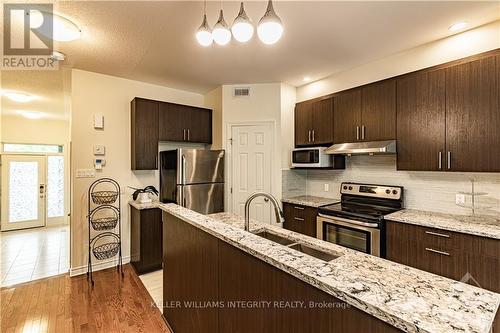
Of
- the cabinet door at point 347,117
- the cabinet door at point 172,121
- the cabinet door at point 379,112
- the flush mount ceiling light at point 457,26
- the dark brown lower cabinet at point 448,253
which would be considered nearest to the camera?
the dark brown lower cabinet at point 448,253

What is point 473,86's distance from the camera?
7.40ft

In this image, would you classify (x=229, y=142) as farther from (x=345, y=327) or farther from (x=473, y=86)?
(x=345, y=327)

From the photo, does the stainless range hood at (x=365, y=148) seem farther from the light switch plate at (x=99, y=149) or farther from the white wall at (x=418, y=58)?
the light switch plate at (x=99, y=149)

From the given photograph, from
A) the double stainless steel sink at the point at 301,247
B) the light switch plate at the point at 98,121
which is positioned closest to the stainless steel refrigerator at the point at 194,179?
the light switch plate at the point at 98,121

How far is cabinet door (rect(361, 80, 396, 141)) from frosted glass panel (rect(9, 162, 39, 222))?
24.0ft

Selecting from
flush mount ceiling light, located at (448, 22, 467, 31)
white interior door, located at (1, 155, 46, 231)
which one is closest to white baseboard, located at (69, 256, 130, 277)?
white interior door, located at (1, 155, 46, 231)

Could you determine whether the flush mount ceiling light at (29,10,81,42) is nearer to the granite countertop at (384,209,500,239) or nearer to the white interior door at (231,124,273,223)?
the white interior door at (231,124,273,223)

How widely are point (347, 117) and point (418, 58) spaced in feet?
3.19

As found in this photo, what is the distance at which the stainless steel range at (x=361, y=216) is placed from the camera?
2.59 meters

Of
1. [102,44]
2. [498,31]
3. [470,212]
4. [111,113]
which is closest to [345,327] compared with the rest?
[470,212]

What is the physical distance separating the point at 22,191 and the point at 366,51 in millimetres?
7659

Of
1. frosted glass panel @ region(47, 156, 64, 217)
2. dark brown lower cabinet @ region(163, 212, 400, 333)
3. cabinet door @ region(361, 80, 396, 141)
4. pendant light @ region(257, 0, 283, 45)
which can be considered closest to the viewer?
dark brown lower cabinet @ region(163, 212, 400, 333)

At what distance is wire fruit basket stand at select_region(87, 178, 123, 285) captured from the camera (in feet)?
10.9

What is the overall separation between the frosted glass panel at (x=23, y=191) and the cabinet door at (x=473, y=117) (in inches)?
317
